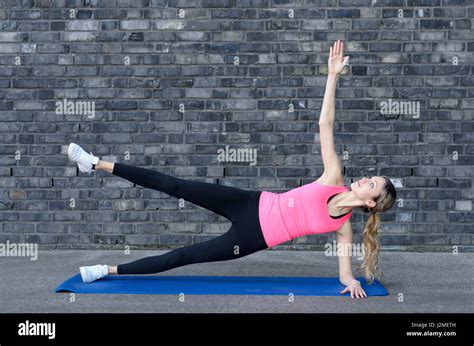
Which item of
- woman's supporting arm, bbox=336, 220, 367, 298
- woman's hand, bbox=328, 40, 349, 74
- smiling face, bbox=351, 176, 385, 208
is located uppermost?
woman's hand, bbox=328, 40, 349, 74

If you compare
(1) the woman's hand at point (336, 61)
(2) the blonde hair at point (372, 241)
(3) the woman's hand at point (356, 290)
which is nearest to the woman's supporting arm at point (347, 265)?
(3) the woman's hand at point (356, 290)

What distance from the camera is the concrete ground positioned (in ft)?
14.4

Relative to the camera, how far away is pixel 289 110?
6855 millimetres

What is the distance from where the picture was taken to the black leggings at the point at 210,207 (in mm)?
4812

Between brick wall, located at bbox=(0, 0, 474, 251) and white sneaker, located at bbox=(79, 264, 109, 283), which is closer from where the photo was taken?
white sneaker, located at bbox=(79, 264, 109, 283)

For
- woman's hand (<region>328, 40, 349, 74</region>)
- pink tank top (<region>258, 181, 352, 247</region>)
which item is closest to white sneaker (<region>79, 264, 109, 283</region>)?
pink tank top (<region>258, 181, 352, 247</region>)

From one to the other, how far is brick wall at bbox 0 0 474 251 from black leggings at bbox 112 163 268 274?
1965mm

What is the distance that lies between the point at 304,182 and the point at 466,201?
5.13 ft

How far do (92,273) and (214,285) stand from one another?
86 cm

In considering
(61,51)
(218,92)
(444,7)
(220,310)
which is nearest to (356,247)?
(218,92)

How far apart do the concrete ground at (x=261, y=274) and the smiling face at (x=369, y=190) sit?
25.9 inches

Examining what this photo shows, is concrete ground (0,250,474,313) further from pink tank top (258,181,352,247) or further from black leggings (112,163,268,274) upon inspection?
pink tank top (258,181,352,247)

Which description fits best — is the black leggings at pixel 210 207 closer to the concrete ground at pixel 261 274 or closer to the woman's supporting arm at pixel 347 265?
the concrete ground at pixel 261 274

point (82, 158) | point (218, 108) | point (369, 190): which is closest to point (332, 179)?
point (369, 190)
